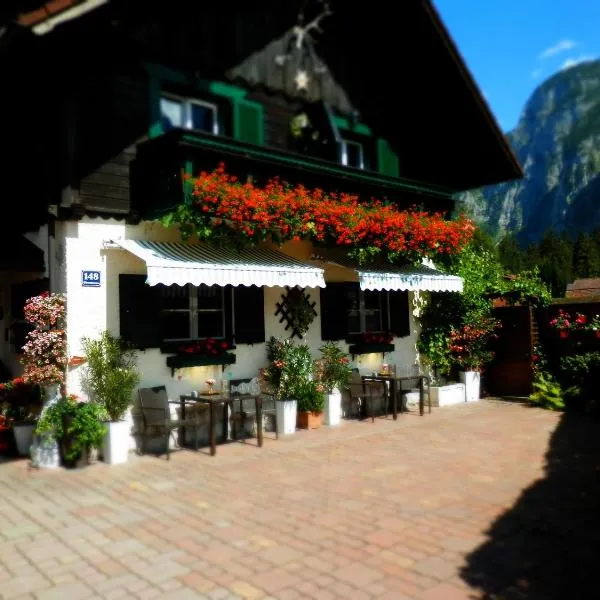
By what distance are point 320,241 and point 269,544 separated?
21.1ft

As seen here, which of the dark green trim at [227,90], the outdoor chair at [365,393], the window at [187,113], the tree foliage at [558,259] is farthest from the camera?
the tree foliage at [558,259]

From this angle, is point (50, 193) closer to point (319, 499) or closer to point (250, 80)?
point (250, 80)

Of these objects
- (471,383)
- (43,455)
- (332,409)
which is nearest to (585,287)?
(471,383)

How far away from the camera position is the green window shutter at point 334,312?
40.0ft

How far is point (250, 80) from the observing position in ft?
38.2

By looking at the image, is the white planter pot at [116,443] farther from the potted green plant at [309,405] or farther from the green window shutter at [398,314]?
the green window shutter at [398,314]

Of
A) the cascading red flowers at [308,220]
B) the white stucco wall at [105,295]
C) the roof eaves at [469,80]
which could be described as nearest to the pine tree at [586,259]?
the roof eaves at [469,80]

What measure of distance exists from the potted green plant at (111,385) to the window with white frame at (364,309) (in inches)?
208

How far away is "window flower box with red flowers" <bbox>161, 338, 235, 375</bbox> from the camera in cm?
996

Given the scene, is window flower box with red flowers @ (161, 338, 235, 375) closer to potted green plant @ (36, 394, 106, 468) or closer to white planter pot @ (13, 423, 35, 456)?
potted green plant @ (36, 394, 106, 468)

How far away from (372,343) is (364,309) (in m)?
0.82

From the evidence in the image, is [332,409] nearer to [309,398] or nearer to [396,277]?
[309,398]

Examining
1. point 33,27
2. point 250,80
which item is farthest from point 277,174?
point 33,27

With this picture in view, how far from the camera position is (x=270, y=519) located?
6.09 meters
